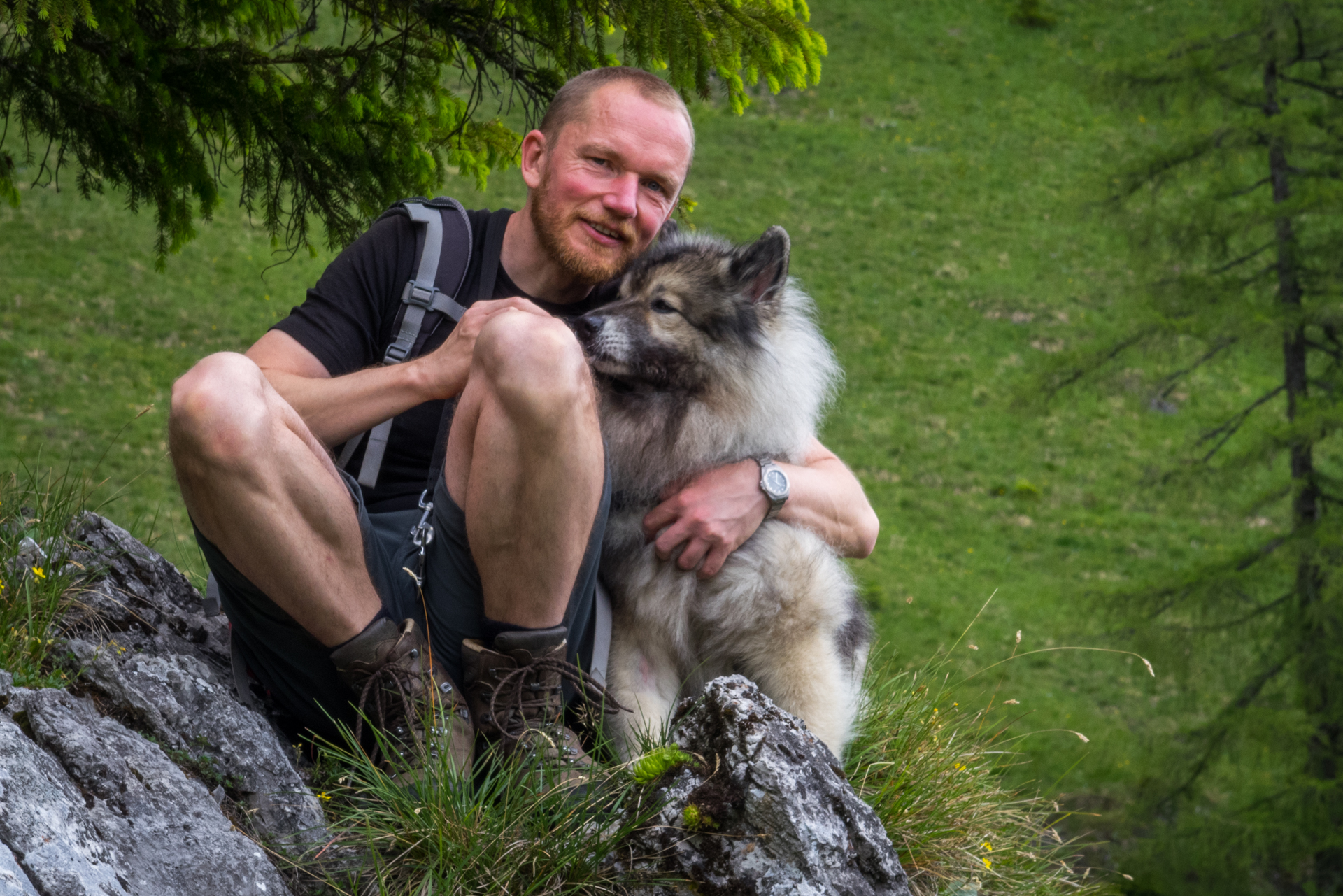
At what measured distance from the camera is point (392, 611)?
110 inches

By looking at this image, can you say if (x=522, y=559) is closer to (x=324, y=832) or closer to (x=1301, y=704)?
(x=324, y=832)

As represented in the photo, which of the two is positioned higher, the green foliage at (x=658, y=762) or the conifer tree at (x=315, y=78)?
the conifer tree at (x=315, y=78)

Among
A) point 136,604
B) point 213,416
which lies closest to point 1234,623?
point 136,604

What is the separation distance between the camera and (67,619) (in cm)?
279

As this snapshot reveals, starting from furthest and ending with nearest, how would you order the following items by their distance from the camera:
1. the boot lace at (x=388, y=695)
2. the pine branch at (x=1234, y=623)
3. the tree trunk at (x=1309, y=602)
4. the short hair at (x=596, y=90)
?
1. the pine branch at (x=1234, y=623)
2. the tree trunk at (x=1309, y=602)
3. the short hair at (x=596, y=90)
4. the boot lace at (x=388, y=695)

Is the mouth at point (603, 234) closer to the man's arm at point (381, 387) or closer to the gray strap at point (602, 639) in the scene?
the man's arm at point (381, 387)

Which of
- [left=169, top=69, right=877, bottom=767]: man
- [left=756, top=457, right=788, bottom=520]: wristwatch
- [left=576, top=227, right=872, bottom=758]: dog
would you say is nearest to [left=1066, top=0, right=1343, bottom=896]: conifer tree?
[left=576, top=227, right=872, bottom=758]: dog

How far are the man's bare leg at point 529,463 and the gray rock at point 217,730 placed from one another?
2.11 feet

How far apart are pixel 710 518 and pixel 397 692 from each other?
1028 mm

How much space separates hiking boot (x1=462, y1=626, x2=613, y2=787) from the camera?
8.84 ft

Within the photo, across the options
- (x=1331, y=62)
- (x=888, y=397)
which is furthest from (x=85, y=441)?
(x=1331, y=62)

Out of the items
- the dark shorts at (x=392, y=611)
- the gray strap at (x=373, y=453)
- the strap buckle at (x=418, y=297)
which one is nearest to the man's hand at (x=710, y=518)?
the dark shorts at (x=392, y=611)

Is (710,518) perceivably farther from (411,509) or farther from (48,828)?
(48,828)

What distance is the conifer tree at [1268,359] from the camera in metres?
11.2
